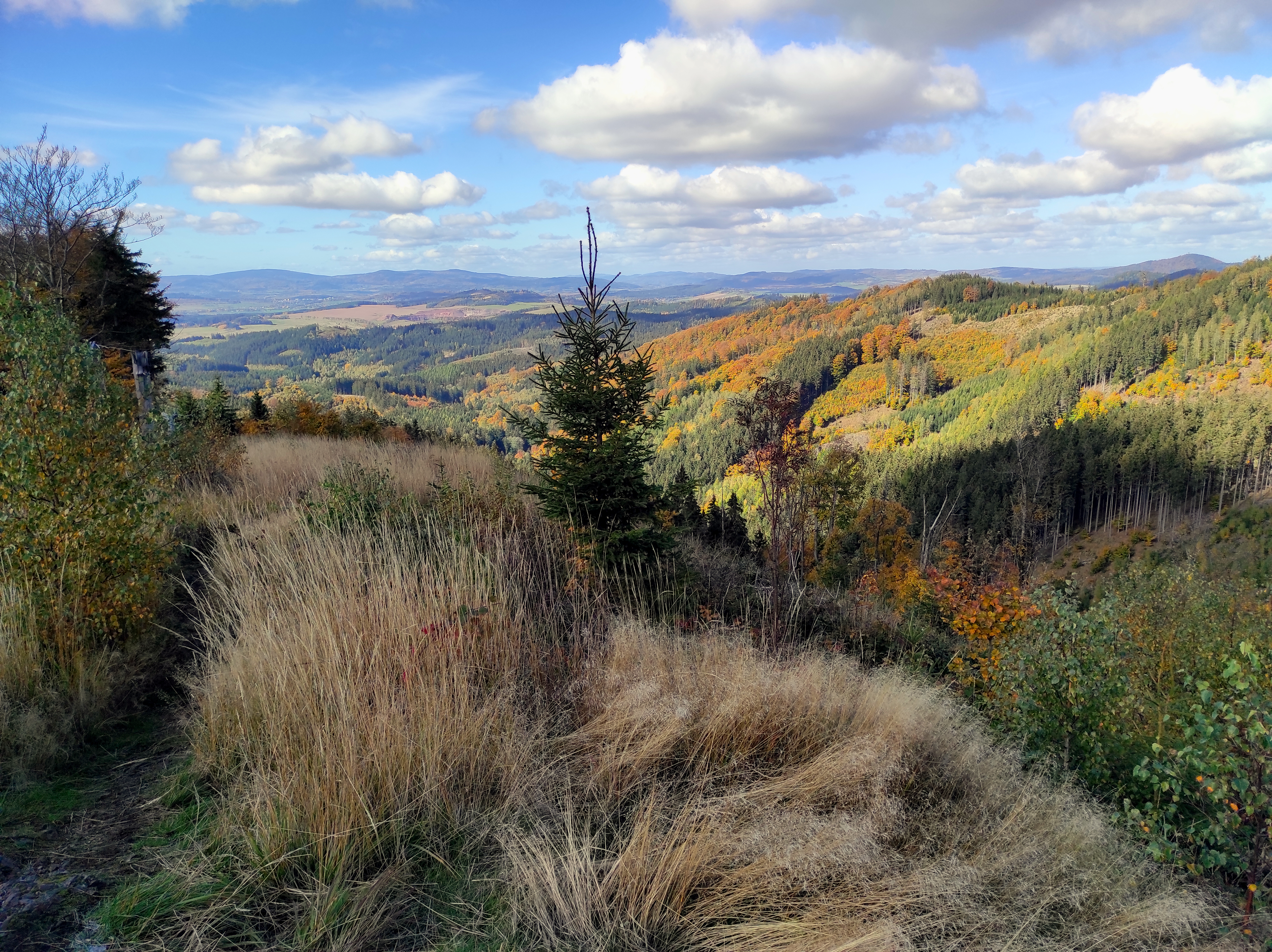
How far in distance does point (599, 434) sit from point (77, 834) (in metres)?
4.57

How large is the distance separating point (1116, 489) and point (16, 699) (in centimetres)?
9671

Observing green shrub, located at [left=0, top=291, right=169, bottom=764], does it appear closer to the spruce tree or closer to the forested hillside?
the spruce tree

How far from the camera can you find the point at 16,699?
317 cm

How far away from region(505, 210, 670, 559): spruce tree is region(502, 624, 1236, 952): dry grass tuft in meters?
2.75

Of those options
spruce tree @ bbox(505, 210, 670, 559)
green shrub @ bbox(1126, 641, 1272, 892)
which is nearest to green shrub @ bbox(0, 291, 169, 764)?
spruce tree @ bbox(505, 210, 670, 559)

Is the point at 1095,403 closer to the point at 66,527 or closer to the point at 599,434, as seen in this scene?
the point at 599,434

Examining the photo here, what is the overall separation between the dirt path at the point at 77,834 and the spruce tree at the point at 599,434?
3.42 m

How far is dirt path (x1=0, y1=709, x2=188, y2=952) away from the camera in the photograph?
196 centimetres

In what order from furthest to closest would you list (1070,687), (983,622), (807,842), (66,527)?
(983,622) < (1070,687) < (66,527) < (807,842)

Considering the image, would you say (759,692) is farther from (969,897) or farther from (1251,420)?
(1251,420)

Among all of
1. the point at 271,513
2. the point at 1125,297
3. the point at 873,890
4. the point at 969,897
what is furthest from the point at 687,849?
the point at 1125,297

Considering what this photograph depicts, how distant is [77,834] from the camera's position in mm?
2445

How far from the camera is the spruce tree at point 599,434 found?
593 centimetres

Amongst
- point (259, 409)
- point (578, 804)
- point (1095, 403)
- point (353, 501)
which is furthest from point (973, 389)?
point (578, 804)
